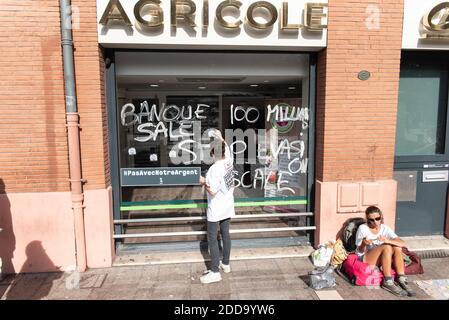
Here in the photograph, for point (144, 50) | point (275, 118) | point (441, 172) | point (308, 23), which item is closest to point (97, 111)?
point (144, 50)

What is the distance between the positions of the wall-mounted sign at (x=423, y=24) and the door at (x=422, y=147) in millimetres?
600

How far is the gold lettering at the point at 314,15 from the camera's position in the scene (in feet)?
14.5

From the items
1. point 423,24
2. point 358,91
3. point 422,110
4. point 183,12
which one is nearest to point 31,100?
point 183,12

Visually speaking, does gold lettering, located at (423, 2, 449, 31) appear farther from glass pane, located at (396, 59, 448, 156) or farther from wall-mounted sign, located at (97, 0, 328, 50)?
wall-mounted sign, located at (97, 0, 328, 50)

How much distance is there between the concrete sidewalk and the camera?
3918 millimetres

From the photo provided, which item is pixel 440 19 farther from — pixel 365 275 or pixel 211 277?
pixel 211 277

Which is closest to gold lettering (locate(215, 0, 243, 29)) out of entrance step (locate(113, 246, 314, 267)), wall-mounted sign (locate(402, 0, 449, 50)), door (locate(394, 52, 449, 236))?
wall-mounted sign (locate(402, 0, 449, 50))

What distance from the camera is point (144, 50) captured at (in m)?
4.77

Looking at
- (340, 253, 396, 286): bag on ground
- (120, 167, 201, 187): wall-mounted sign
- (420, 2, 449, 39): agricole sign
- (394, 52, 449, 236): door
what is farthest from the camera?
(394, 52, 449, 236): door

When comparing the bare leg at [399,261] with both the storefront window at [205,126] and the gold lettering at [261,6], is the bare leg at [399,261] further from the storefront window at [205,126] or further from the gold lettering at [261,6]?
the gold lettering at [261,6]

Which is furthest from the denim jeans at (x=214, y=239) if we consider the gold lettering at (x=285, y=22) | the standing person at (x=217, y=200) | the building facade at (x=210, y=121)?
the gold lettering at (x=285, y=22)

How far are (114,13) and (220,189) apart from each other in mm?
2514

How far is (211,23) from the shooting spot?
14.5 ft

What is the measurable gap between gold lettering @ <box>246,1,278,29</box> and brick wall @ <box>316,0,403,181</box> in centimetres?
81
